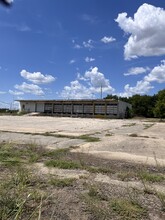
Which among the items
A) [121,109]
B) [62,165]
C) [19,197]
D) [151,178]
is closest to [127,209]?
[19,197]

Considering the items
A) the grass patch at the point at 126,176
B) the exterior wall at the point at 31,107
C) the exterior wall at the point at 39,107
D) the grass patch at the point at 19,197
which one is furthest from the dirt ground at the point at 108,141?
the exterior wall at the point at 31,107

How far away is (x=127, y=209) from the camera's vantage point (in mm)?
4152

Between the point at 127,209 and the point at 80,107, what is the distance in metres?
67.1

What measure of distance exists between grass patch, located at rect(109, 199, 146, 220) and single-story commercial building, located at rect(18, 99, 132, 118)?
6094cm

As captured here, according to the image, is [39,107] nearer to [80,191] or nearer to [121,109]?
[121,109]

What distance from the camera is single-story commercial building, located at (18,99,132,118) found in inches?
2623

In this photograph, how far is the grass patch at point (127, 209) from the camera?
4000 millimetres

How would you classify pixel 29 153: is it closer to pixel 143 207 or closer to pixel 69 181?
pixel 69 181

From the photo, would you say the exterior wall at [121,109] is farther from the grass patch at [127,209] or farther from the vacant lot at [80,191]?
the grass patch at [127,209]

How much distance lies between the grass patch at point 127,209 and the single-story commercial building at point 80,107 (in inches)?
2399

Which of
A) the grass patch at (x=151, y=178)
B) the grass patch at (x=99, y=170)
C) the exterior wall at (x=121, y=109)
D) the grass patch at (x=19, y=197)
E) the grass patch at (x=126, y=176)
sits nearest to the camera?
the grass patch at (x=19, y=197)

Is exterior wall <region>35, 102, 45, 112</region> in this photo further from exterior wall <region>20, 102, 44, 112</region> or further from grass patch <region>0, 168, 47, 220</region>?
grass patch <region>0, 168, 47, 220</region>

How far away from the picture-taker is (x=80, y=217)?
3953mm

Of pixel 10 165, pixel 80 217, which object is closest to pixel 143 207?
pixel 80 217
